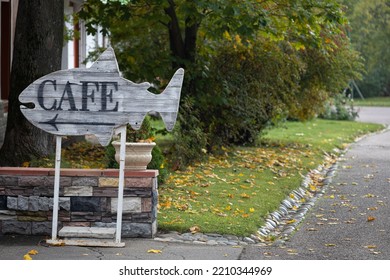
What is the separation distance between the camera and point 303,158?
66.3 ft

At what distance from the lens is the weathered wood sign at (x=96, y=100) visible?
10.1 metres

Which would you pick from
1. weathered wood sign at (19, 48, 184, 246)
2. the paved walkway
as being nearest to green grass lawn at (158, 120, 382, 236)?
the paved walkway

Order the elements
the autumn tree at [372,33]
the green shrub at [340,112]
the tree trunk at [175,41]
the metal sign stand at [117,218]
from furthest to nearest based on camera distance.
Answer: the autumn tree at [372,33] < the green shrub at [340,112] < the tree trunk at [175,41] < the metal sign stand at [117,218]

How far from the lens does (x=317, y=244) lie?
34.1 ft

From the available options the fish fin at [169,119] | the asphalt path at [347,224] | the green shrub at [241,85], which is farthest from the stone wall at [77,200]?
the green shrub at [241,85]

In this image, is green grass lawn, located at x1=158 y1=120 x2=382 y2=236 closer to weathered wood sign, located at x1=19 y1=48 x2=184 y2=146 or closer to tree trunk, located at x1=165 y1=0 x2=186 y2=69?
weathered wood sign, located at x1=19 y1=48 x2=184 y2=146

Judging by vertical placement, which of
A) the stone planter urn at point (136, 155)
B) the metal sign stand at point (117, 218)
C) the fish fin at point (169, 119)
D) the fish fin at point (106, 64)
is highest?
the fish fin at point (106, 64)

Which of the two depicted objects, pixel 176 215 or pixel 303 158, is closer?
pixel 176 215

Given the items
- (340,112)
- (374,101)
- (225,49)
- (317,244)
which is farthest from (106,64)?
(374,101)

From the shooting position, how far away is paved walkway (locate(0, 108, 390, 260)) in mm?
9445

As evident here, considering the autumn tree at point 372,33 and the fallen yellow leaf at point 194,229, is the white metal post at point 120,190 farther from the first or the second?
the autumn tree at point 372,33

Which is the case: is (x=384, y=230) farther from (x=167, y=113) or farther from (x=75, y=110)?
(x=75, y=110)
